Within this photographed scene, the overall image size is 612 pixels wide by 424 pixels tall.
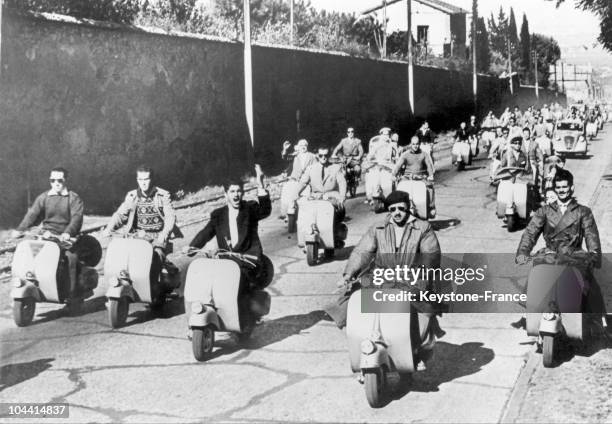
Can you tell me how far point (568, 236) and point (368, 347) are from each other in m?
2.89

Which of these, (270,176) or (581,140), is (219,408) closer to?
(270,176)

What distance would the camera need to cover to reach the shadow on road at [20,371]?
834 cm

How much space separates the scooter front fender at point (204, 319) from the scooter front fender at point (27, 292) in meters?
2.48

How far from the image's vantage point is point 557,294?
866cm

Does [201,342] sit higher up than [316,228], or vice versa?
[316,228]

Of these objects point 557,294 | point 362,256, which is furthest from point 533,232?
point 362,256

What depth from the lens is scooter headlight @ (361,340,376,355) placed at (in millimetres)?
7335

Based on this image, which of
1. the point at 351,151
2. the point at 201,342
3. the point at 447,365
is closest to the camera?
the point at 447,365

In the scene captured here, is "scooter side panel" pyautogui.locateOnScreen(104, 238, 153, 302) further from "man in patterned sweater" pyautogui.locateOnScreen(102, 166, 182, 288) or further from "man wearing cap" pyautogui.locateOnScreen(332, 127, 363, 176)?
"man wearing cap" pyautogui.locateOnScreen(332, 127, 363, 176)

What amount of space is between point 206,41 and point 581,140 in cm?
1678

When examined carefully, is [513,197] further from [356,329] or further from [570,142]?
[570,142]

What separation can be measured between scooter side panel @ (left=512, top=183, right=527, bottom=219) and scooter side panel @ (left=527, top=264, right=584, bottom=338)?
8.50 meters

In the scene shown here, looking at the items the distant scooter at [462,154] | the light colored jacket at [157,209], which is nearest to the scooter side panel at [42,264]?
the light colored jacket at [157,209]

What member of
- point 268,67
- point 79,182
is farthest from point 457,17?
point 79,182
